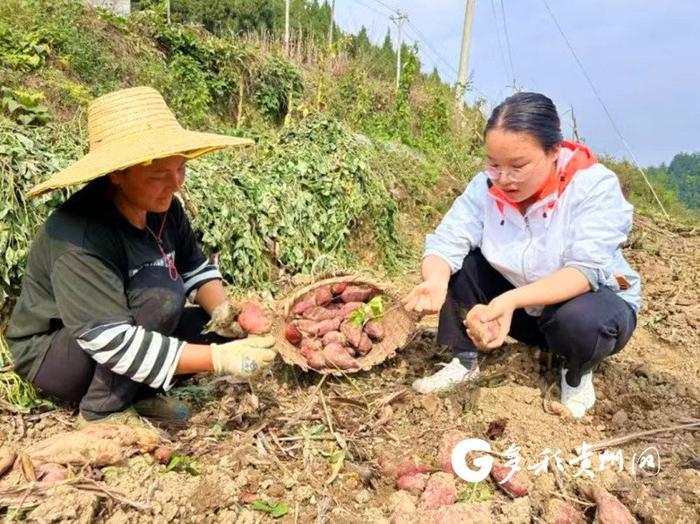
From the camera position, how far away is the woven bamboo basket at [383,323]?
238 cm

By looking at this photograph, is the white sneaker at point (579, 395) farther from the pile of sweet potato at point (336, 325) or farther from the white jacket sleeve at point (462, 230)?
Result: the pile of sweet potato at point (336, 325)

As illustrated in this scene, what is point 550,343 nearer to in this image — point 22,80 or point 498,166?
point 498,166

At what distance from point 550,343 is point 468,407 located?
38 centimetres

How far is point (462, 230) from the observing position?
7.77 ft

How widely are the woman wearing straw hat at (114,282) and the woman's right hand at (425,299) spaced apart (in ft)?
1.81

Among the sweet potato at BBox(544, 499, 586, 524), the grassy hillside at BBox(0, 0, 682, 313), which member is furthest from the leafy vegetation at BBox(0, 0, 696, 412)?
the sweet potato at BBox(544, 499, 586, 524)

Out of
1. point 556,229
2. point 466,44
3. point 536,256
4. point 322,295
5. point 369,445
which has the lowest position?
point 369,445

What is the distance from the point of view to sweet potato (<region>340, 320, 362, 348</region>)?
8.28 feet

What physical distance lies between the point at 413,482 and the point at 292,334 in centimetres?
84

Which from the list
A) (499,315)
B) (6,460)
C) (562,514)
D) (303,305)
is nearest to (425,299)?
(499,315)

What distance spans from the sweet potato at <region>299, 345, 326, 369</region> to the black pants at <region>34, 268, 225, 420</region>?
1.86 feet

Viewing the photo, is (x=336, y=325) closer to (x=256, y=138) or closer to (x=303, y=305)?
(x=303, y=305)

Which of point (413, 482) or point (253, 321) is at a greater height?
point (253, 321)

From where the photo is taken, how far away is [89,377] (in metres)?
1.95
